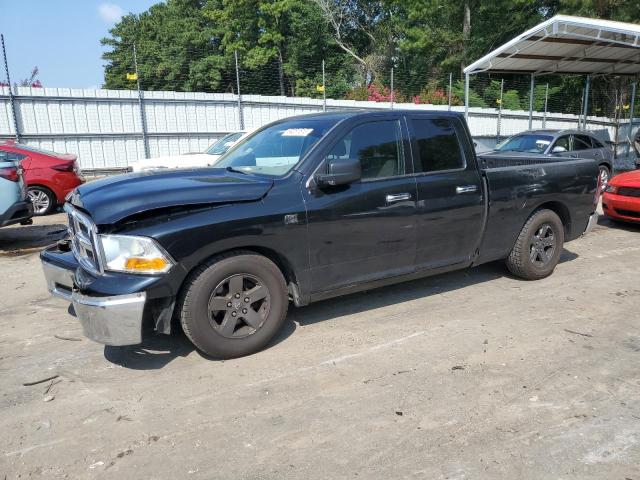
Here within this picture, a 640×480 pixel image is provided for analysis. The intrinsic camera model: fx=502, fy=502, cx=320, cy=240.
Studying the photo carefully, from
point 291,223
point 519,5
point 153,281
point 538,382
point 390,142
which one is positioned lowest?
point 538,382

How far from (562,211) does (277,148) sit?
3513mm

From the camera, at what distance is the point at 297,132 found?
447 centimetres

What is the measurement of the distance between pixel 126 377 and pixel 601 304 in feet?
14.4

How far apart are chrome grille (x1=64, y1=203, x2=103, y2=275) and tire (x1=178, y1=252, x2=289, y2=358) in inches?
26.1

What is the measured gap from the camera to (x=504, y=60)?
16.0 m

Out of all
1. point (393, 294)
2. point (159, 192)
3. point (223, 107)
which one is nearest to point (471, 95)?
point (223, 107)

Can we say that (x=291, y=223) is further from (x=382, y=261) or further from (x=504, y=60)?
(x=504, y=60)

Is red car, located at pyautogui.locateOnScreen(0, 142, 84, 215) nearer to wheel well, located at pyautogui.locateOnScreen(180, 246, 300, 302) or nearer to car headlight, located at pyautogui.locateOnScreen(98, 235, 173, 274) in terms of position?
car headlight, located at pyautogui.locateOnScreen(98, 235, 173, 274)

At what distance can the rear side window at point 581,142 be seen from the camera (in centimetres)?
1199

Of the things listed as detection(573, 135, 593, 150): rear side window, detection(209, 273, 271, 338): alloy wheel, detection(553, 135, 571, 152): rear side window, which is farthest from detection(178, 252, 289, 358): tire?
detection(573, 135, 593, 150): rear side window

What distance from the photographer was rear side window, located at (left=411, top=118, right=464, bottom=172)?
4.66 metres

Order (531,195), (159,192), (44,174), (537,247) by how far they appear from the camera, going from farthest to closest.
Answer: (44,174)
(537,247)
(531,195)
(159,192)

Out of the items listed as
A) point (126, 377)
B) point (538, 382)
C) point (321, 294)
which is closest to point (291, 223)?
point (321, 294)

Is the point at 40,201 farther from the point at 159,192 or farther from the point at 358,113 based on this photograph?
the point at 358,113
